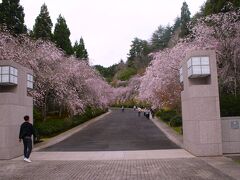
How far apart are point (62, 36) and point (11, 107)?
3149 cm

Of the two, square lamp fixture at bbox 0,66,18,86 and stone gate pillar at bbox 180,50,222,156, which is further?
square lamp fixture at bbox 0,66,18,86

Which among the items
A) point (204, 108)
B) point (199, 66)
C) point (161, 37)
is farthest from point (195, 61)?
point (161, 37)

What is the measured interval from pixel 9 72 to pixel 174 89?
16041 millimetres

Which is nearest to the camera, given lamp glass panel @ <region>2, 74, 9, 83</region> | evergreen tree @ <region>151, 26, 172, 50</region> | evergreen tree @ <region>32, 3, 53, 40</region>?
lamp glass panel @ <region>2, 74, 9, 83</region>

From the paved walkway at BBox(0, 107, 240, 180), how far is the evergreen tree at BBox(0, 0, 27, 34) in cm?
2096

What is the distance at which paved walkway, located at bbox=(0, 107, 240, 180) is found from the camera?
9938 mm

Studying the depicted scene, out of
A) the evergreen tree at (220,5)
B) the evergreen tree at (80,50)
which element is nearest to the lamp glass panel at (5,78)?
the evergreen tree at (220,5)

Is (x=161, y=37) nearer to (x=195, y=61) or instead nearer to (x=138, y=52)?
(x=138, y=52)

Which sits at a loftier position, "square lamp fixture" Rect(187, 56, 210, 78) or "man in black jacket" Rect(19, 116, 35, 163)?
"square lamp fixture" Rect(187, 56, 210, 78)

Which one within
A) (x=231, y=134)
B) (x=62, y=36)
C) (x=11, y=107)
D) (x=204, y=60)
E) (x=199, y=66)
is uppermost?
(x=62, y=36)

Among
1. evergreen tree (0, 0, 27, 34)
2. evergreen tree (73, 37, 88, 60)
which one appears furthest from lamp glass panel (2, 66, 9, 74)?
evergreen tree (73, 37, 88, 60)

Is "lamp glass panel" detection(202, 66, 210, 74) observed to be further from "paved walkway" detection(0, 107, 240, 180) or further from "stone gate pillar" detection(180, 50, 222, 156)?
"paved walkway" detection(0, 107, 240, 180)

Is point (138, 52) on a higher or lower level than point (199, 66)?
higher

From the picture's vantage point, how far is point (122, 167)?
11.5 metres
